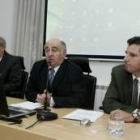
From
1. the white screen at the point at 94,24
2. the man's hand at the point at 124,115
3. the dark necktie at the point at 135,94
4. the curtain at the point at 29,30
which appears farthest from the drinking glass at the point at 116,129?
the curtain at the point at 29,30

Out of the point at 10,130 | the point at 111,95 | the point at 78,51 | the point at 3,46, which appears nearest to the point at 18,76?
the point at 3,46

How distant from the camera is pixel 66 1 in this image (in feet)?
13.9

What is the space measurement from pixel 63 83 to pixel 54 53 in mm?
315

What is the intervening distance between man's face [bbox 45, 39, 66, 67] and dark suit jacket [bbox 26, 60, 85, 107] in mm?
83

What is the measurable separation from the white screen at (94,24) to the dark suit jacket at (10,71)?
0.94 m

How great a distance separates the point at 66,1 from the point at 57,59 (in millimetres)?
1800

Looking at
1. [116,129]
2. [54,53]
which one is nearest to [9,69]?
[54,53]

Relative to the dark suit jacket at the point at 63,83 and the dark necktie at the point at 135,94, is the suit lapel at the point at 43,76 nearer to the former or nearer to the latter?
the dark suit jacket at the point at 63,83

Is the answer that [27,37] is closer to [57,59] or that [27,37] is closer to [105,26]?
[105,26]

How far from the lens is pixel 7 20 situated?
4.89 m

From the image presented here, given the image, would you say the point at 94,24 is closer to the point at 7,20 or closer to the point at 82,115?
the point at 7,20

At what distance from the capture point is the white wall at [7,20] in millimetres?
4836

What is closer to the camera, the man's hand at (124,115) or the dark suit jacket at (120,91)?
the man's hand at (124,115)

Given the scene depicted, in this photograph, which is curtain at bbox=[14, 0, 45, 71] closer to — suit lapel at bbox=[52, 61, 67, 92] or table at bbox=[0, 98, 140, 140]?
suit lapel at bbox=[52, 61, 67, 92]
